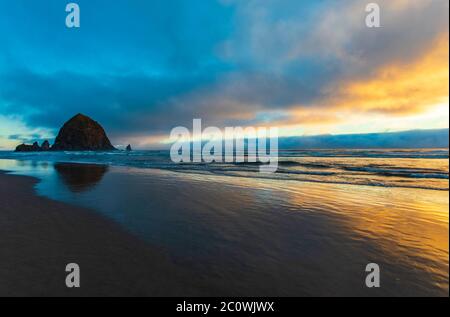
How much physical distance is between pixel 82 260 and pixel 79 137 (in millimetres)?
123025

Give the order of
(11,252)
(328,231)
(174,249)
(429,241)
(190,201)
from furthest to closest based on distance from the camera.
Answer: (190,201)
(328,231)
(429,241)
(174,249)
(11,252)

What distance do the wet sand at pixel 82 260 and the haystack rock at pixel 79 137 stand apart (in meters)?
117

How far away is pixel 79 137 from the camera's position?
106m

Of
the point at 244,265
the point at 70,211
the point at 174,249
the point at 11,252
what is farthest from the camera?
the point at 70,211

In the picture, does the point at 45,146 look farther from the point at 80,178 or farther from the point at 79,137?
the point at 80,178

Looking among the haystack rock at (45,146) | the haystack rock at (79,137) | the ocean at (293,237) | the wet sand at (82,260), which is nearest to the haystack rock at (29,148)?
the haystack rock at (45,146)

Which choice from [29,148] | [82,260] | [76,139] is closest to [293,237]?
[82,260]

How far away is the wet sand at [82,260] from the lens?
283cm

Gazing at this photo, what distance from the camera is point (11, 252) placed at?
12.2 feet
